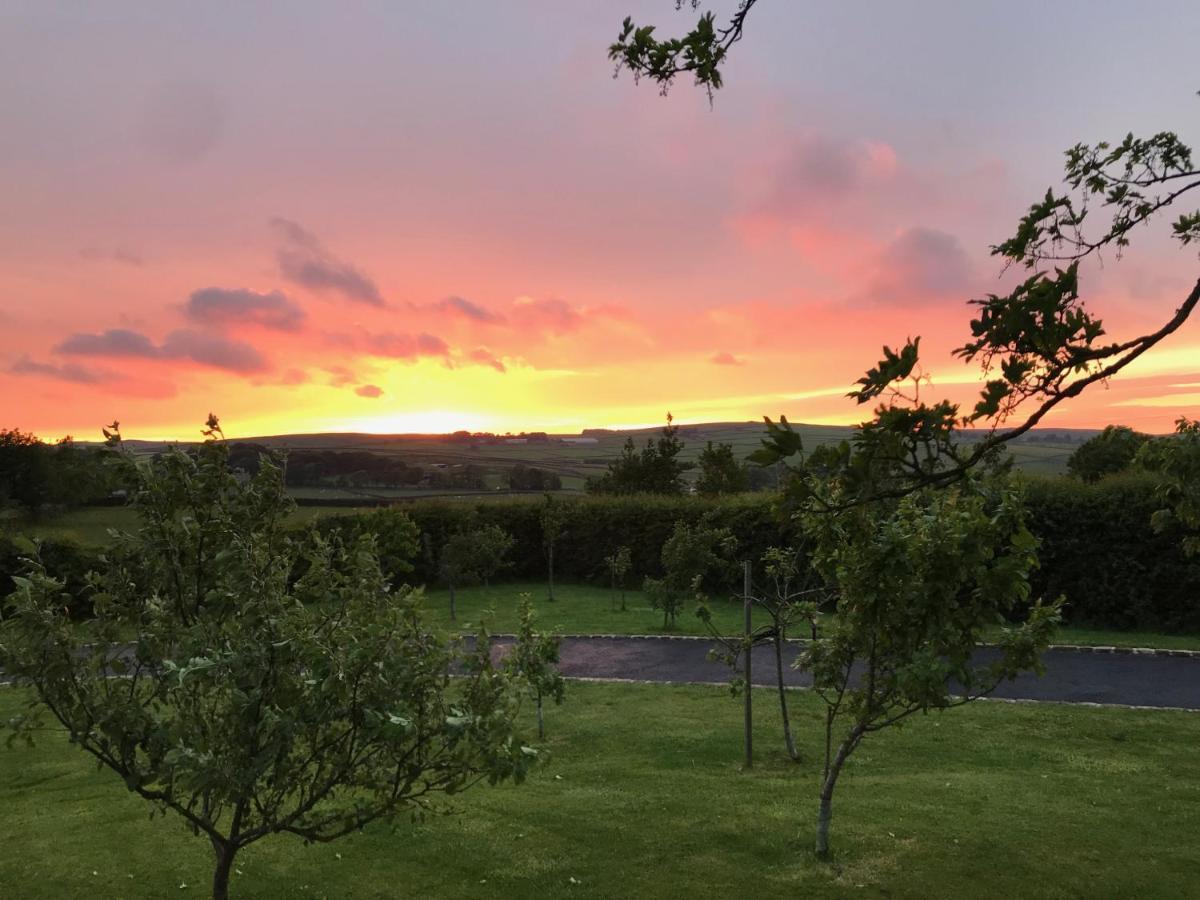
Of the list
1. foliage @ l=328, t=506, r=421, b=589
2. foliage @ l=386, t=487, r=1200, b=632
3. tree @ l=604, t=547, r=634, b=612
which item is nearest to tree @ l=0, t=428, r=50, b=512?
foliage @ l=328, t=506, r=421, b=589

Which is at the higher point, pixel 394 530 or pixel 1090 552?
pixel 394 530

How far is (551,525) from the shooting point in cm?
3375

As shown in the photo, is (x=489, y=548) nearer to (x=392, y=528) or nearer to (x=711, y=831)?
(x=392, y=528)

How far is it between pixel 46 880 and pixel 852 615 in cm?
887

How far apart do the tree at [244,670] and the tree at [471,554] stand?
21.4 m

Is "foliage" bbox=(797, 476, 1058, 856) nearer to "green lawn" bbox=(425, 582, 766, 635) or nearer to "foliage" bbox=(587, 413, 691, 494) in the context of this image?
"green lawn" bbox=(425, 582, 766, 635)

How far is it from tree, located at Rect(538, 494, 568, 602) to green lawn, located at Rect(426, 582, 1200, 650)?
149 cm

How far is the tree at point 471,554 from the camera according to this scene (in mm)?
29141

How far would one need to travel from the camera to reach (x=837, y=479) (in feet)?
14.1

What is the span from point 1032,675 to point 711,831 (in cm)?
1319

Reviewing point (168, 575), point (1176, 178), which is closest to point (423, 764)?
point (168, 575)

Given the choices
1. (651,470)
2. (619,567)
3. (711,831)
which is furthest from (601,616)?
(651,470)

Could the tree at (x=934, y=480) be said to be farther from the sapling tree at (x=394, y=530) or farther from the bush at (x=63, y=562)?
the bush at (x=63, y=562)

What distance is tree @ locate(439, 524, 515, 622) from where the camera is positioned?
29141 mm
